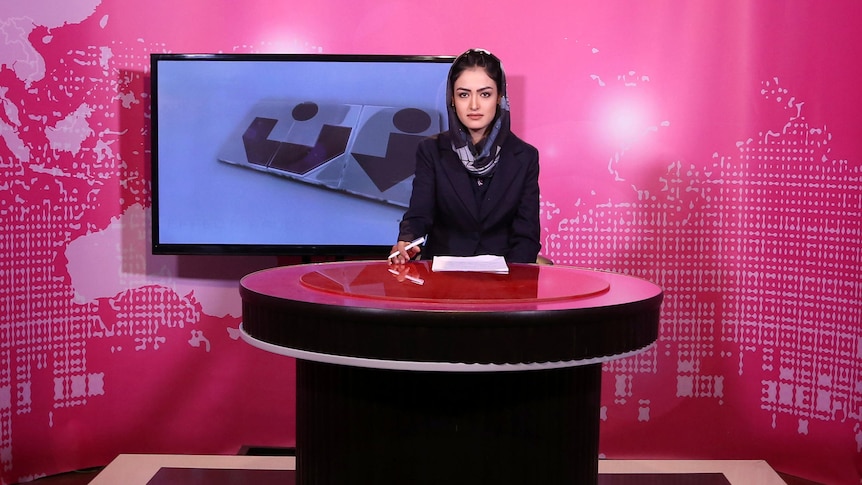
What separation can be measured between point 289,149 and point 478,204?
1032mm

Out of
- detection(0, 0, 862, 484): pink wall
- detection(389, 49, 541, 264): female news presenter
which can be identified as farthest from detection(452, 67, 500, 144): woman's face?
detection(0, 0, 862, 484): pink wall

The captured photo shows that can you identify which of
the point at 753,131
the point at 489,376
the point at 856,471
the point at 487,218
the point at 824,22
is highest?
the point at 824,22

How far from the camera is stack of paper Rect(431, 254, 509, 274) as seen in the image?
7.01ft

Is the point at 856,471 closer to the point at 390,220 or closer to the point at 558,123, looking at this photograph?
the point at 558,123

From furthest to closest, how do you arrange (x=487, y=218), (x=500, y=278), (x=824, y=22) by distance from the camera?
(x=824, y=22) → (x=487, y=218) → (x=500, y=278)

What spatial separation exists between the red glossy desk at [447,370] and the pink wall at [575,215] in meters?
1.83

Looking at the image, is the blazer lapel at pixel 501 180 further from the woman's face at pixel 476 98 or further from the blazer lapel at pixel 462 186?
the woman's face at pixel 476 98

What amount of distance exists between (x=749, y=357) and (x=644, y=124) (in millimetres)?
1183

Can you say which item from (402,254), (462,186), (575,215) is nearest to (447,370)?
(402,254)

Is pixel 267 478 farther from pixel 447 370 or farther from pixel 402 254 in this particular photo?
pixel 447 370

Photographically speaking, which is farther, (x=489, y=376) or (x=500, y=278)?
(x=500, y=278)

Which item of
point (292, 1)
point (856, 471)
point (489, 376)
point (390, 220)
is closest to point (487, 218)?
point (390, 220)

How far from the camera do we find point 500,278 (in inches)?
78.7

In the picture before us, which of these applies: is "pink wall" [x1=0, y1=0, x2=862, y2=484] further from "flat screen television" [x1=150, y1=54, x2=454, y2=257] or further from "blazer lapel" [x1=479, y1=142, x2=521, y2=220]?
"blazer lapel" [x1=479, y1=142, x2=521, y2=220]
